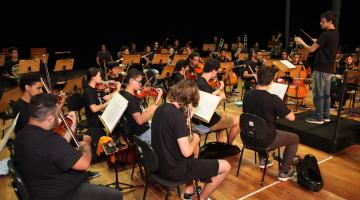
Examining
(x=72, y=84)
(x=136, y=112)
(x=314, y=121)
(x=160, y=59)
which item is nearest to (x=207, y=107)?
(x=136, y=112)

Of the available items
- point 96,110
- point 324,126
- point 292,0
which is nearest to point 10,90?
point 96,110

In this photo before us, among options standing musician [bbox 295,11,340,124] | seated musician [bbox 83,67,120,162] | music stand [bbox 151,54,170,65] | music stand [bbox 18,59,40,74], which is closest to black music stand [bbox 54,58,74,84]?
music stand [bbox 18,59,40,74]

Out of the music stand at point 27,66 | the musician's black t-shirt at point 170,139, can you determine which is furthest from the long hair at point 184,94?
the music stand at point 27,66

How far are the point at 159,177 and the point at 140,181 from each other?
3.47 ft

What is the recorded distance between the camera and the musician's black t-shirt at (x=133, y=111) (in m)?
3.46

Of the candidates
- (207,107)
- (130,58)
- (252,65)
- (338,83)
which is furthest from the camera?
(130,58)

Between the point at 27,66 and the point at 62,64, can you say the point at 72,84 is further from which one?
the point at 62,64

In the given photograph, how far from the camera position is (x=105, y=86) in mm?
4703

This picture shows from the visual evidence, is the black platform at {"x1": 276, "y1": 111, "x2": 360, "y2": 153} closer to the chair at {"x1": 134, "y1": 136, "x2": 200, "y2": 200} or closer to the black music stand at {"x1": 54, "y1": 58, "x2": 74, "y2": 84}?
the chair at {"x1": 134, "y1": 136, "x2": 200, "y2": 200}

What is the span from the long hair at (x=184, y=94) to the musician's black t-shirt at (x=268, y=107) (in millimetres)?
987

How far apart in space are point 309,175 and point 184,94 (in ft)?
6.31

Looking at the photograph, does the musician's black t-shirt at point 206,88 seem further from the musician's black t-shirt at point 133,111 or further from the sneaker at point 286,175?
the sneaker at point 286,175

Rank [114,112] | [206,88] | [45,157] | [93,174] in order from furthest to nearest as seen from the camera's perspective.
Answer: [206,88]
[93,174]
[114,112]
[45,157]

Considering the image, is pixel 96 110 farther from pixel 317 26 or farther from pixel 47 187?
pixel 317 26
